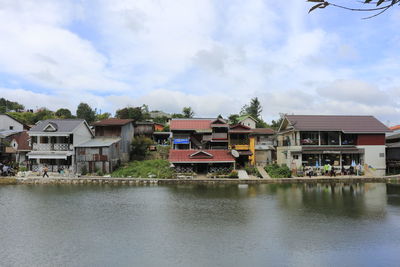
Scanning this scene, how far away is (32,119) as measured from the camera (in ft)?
202

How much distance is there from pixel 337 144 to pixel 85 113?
159ft

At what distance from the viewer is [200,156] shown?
35156 millimetres

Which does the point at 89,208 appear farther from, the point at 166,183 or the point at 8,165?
the point at 8,165

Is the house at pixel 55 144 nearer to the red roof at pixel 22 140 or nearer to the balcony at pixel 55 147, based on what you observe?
the balcony at pixel 55 147

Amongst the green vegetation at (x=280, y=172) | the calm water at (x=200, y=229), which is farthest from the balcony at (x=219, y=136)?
the calm water at (x=200, y=229)

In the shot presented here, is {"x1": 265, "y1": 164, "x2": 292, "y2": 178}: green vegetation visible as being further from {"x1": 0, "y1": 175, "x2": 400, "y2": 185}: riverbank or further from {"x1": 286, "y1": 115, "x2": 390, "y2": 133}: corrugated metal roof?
{"x1": 286, "y1": 115, "x2": 390, "y2": 133}: corrugated metal roof

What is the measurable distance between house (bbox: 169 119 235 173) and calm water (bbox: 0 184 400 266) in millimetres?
10184

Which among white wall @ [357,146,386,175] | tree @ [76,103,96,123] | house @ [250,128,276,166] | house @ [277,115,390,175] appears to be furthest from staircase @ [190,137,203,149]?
tree @ [76,103,96,123]

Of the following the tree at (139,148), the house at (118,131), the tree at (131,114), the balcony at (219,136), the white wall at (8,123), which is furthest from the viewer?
the tree at (131,114)

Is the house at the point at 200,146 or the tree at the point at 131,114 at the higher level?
the tree at the point at 131,114

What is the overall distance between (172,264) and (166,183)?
20606 mm

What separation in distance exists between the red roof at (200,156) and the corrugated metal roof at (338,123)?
9204 millimetres

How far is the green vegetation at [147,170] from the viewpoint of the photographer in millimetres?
32969

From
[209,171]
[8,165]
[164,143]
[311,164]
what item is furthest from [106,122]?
[311,164]
